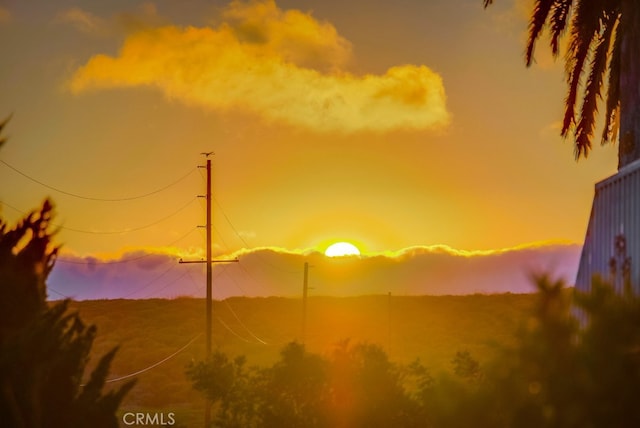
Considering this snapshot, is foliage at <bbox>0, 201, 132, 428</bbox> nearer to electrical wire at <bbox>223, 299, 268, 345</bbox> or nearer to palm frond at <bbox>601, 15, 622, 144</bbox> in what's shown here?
palm frond at <bbox>601, 15, 622, 144</bbox>

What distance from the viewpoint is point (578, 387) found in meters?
5.55

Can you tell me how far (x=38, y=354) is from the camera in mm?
8977

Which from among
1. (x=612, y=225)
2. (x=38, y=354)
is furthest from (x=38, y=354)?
(x=612, y=225)

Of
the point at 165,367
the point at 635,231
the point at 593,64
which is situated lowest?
the point at 165,367

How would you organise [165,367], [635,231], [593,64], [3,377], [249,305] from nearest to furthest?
[3,377]
[635,231]
[593,64]
[165,367]
[249,305]

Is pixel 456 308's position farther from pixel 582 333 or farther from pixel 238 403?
pixel 582 333

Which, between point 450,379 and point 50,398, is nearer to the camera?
point 450,379

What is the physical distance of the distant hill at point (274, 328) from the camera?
67750 millimetres

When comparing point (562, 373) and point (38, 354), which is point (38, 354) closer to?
point (38, 354)

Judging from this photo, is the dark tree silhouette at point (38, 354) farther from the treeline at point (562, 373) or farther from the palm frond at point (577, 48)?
the palm frond at point (577, 48)

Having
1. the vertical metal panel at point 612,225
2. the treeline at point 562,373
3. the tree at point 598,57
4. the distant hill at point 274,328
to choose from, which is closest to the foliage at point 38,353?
the treeline at point 562,373

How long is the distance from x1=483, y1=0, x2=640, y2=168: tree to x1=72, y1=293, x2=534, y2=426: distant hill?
3454 cm

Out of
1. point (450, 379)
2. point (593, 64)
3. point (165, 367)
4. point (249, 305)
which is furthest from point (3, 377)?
point (249, 305)

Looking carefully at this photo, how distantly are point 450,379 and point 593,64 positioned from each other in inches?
773
